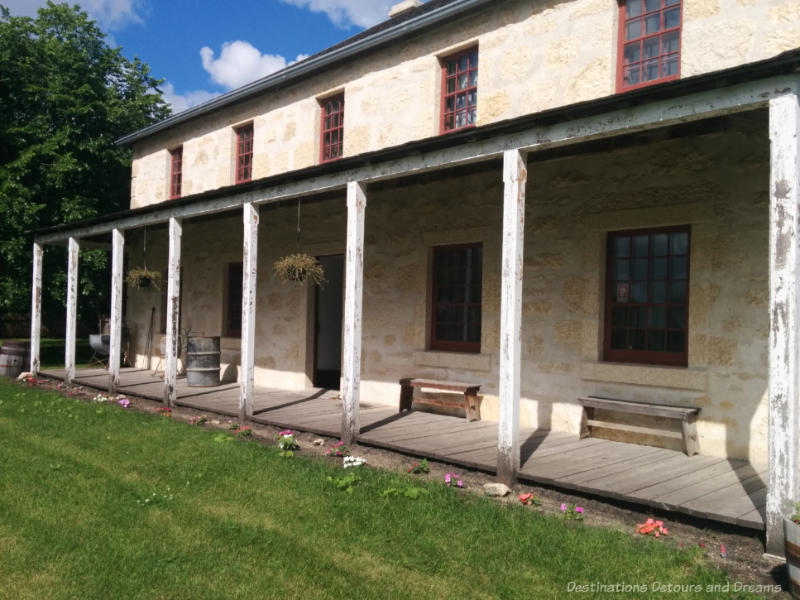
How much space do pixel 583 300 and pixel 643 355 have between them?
2.96 ft

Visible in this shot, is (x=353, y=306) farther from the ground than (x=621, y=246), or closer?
closer

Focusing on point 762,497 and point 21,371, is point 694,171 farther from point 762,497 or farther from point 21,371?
point 21,371

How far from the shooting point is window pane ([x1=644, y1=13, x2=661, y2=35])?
24.9ft

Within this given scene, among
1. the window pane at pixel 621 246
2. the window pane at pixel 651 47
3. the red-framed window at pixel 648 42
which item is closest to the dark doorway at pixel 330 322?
the window pane at pixel 621 246

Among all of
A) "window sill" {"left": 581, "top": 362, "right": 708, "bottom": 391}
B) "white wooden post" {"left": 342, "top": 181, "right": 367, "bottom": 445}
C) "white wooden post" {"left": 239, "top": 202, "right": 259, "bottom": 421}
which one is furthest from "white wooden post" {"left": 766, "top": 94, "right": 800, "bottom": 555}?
"white wooden post" {"left": 239, "top": 202, "right": 259, "bottom": 421}

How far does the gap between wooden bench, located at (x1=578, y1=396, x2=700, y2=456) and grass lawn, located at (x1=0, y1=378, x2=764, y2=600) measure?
2.27 meters

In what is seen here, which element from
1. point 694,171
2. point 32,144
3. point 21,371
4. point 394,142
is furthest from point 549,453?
point 32,144

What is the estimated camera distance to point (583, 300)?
7.68 metres

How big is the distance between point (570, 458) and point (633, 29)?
506 cm

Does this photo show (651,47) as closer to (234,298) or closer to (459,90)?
(459,90)

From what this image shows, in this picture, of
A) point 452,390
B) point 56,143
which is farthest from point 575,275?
point 56,143

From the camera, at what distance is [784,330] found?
162 inches

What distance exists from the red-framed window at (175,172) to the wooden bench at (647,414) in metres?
10.9

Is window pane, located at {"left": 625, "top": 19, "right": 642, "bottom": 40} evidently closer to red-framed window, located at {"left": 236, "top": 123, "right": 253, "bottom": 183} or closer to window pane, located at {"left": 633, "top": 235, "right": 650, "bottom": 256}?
window pane, located at {"left": 633, "top": 235, "right": 650, "bottom": 256}
